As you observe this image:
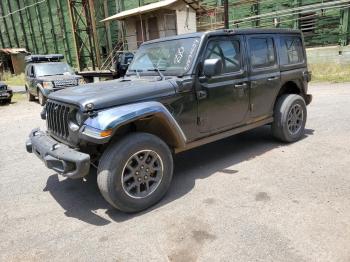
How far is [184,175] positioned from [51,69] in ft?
35.5

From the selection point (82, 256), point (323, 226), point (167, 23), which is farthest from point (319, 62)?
point (82, 256)

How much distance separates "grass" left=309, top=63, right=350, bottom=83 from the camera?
526 inches

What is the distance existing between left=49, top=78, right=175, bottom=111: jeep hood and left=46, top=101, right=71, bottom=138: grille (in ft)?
0.30

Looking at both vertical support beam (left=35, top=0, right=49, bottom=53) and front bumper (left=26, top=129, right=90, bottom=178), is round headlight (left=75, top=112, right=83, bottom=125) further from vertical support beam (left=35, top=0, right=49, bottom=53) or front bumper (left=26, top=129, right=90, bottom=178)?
vertical support beam (left=35, top=0, right=49, bottom=53)

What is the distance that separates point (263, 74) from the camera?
500 cm

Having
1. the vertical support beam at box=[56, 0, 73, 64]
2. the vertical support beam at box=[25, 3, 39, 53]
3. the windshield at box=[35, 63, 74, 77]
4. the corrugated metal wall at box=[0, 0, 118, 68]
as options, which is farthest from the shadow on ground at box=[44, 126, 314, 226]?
the vertical support beam at box=[25, 3, 39, 53]

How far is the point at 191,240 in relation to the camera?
301cm

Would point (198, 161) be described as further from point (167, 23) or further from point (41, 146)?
point (167, 23)

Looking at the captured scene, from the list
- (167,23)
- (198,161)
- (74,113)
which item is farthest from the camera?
(167,23)

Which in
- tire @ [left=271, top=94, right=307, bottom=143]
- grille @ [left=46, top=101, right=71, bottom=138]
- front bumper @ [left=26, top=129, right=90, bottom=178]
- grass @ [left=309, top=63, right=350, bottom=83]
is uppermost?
grille @ [left=46, top=101, right=71, bottom=138]

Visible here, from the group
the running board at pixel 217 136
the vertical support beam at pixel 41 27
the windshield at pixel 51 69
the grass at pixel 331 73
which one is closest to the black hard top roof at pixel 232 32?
the running board at pixel 217 136

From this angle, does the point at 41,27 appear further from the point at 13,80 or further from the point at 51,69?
A: the point at 51,69

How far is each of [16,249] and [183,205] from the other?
176 centimetres

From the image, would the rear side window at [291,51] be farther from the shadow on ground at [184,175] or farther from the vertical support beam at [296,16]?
the vertical support beam at [296,16]
